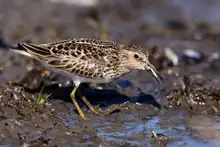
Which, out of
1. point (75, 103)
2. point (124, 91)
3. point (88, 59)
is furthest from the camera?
point (124, 91)

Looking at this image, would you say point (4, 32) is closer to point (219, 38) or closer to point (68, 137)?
point (219, 38)

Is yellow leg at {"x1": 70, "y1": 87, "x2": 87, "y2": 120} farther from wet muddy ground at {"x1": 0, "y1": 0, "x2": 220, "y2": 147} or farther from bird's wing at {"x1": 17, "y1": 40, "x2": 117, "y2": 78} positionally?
bird's wing at {"x1": 17, "y1": 40, "x2": 117, "y2": 78}

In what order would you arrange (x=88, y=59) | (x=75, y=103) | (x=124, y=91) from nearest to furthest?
(x=88, y=59), (x=75, y=103), (x=124, y=91)

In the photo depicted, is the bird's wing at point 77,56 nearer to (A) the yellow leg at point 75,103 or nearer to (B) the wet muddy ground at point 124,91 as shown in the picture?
(A) the yellow leg at point 75,103

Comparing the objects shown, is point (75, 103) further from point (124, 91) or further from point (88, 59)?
point (124, 91)

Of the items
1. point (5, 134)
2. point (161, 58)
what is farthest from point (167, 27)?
point (5, 134)

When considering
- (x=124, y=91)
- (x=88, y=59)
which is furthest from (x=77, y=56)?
(x=124, y=91)

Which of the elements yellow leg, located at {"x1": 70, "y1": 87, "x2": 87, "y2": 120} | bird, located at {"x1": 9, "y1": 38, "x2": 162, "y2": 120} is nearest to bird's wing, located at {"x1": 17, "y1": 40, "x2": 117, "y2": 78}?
bird, located at {"x1": 9, "y1": 38, "x2": 162, "y2": 120}
